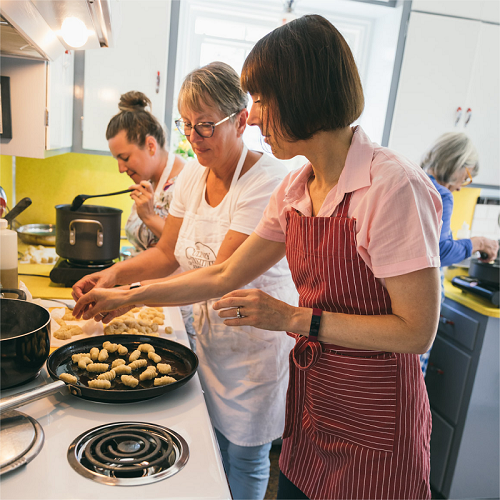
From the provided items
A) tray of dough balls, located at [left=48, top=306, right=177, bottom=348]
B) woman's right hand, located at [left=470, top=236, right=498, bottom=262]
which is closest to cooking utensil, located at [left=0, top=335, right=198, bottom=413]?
tray of dough balls, located at [left=48, top=306, right=177, bottom=348]

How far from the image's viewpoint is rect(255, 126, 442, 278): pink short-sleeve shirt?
882 mm

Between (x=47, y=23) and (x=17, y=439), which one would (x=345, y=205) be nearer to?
(x=17, y=439)

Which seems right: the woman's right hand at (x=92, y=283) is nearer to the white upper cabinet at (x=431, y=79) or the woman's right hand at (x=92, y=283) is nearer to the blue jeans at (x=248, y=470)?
the blue jeans at (x=248, y=470)

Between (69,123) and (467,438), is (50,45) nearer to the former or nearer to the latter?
(69,123)

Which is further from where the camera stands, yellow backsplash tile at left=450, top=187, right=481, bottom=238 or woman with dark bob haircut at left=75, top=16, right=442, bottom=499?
yellow backsplash tile at left=450, top=187, right=481, bottom=238

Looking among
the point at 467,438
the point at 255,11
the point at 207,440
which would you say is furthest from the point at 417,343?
the point at 255,11

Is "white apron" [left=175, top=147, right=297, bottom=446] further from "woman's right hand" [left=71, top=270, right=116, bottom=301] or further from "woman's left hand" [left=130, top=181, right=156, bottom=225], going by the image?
"woman's left hand" [left=130, top=181, right=156, bottom=225]

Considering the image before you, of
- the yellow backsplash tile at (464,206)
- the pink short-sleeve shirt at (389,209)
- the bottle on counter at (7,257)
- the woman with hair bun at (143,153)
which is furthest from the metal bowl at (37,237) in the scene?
the yellow backsplash tile at (464,206)

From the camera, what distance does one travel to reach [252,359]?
4.92 ft

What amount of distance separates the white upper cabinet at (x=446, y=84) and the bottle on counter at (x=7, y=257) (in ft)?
7.47

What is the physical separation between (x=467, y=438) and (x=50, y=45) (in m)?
2.44

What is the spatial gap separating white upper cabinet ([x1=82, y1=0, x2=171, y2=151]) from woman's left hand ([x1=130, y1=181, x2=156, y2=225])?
2.83 feet

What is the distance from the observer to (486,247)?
2.45 meters

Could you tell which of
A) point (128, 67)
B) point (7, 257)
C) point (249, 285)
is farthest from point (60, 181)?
point (249, 285)
